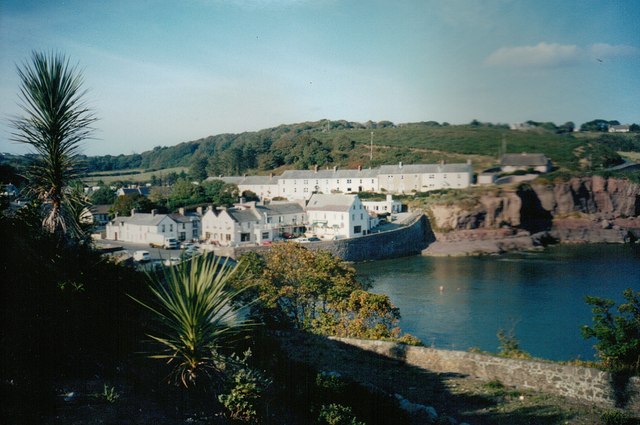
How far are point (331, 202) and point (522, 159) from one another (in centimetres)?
3217

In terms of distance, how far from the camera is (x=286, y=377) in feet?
20.4

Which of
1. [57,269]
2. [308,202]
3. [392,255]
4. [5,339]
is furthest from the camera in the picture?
[308,202]

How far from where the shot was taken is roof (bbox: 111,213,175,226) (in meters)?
33.1

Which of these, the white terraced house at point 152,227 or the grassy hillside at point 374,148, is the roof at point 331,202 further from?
the white terraced house at point 152,227

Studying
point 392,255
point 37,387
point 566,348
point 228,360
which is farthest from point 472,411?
point 392,255

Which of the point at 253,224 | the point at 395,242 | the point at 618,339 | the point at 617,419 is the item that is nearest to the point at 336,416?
the point at 617,419

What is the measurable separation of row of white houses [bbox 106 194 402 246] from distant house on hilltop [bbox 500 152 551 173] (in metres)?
28.1

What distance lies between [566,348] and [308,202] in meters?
27.4

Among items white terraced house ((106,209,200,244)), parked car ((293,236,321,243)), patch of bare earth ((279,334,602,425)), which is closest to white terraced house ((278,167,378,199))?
parked car ((293,236,321,243))

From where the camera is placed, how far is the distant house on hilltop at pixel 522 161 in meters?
4.63

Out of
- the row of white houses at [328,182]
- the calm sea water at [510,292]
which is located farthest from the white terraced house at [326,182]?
the calm sea water at [510,292]

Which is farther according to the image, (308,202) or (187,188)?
(187,188)

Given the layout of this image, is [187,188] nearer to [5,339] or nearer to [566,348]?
[566,348]

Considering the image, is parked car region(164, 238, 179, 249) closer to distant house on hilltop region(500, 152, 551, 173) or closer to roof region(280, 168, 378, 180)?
roof region(280, 168, 378, 180)
